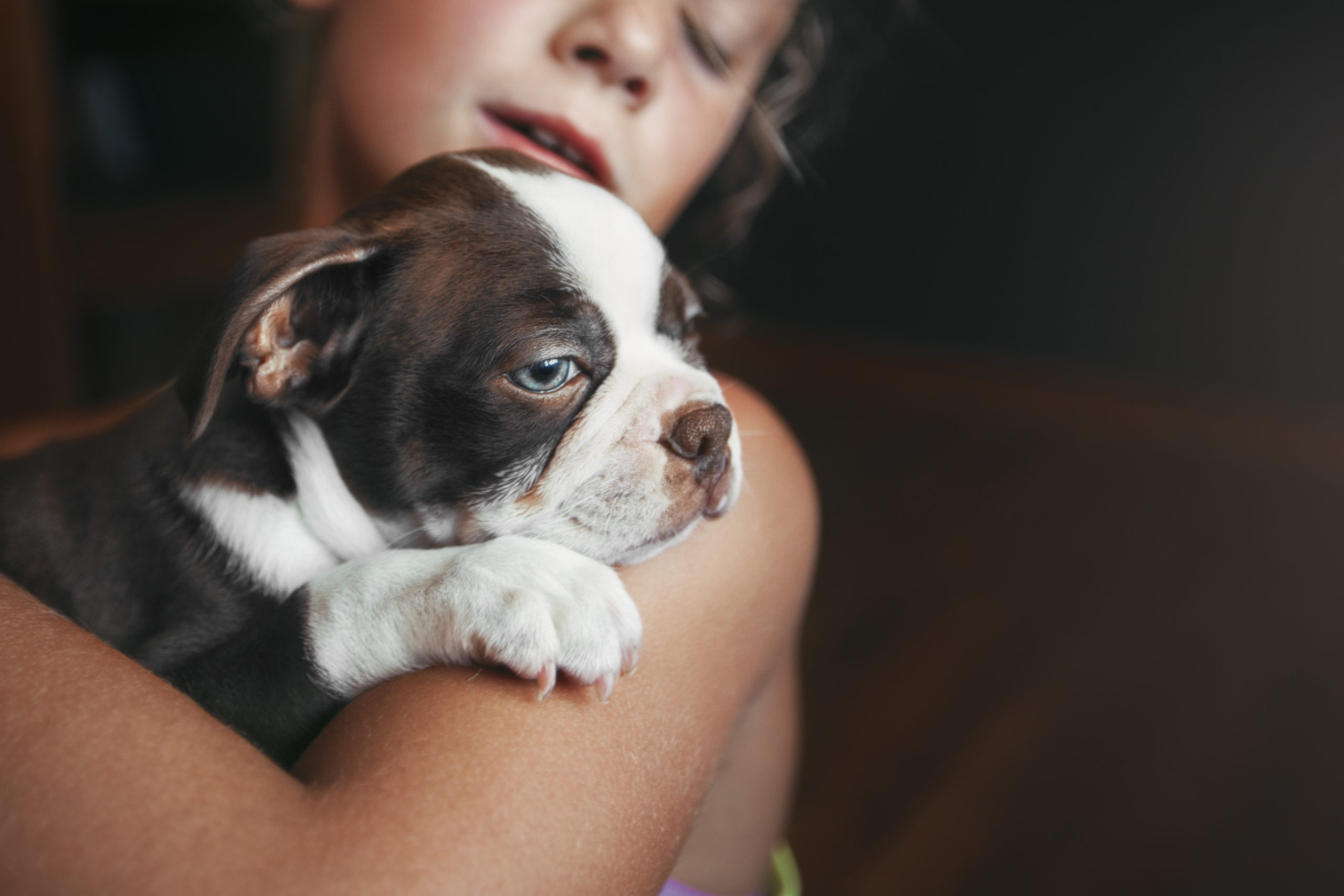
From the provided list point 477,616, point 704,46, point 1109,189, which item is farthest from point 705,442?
point 1109,189

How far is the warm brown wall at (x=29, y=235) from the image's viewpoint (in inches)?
123

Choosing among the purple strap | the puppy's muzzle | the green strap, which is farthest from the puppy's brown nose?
the green strap

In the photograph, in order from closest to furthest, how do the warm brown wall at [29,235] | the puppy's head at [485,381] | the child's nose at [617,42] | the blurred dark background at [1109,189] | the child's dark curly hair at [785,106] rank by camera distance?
1. the puppy's head at [485,381]
2. the child's nose at [617,42]
3. the child's dark curly hair at [785,106]
4. the warm brown wall at [29,235]
5. the blurred dark background at [1109,189]

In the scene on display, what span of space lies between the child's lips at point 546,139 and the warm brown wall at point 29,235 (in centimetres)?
248

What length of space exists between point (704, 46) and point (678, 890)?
118 cm

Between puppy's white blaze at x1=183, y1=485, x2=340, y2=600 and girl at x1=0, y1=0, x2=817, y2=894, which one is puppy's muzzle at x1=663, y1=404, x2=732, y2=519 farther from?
puppy's white blaze at x1=183, y1=485, x2=340, y2=600

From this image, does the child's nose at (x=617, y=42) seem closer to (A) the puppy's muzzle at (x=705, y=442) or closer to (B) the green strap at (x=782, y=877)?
(A) the puppy's muzzle at (x=705, y=442)

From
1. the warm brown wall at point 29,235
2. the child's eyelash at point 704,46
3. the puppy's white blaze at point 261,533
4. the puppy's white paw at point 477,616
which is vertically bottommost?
the warm brown wall at point 29,235

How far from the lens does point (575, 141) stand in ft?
4.59

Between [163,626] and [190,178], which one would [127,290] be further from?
[163,626]

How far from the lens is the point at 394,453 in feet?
3.31

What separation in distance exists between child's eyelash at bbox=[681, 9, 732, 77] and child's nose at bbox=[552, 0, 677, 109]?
0.16 meters

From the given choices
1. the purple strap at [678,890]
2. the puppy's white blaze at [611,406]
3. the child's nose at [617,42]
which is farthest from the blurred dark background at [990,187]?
the purple strap at [678,890]

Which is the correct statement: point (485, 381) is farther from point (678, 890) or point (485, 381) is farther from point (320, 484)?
point (678, 890)
